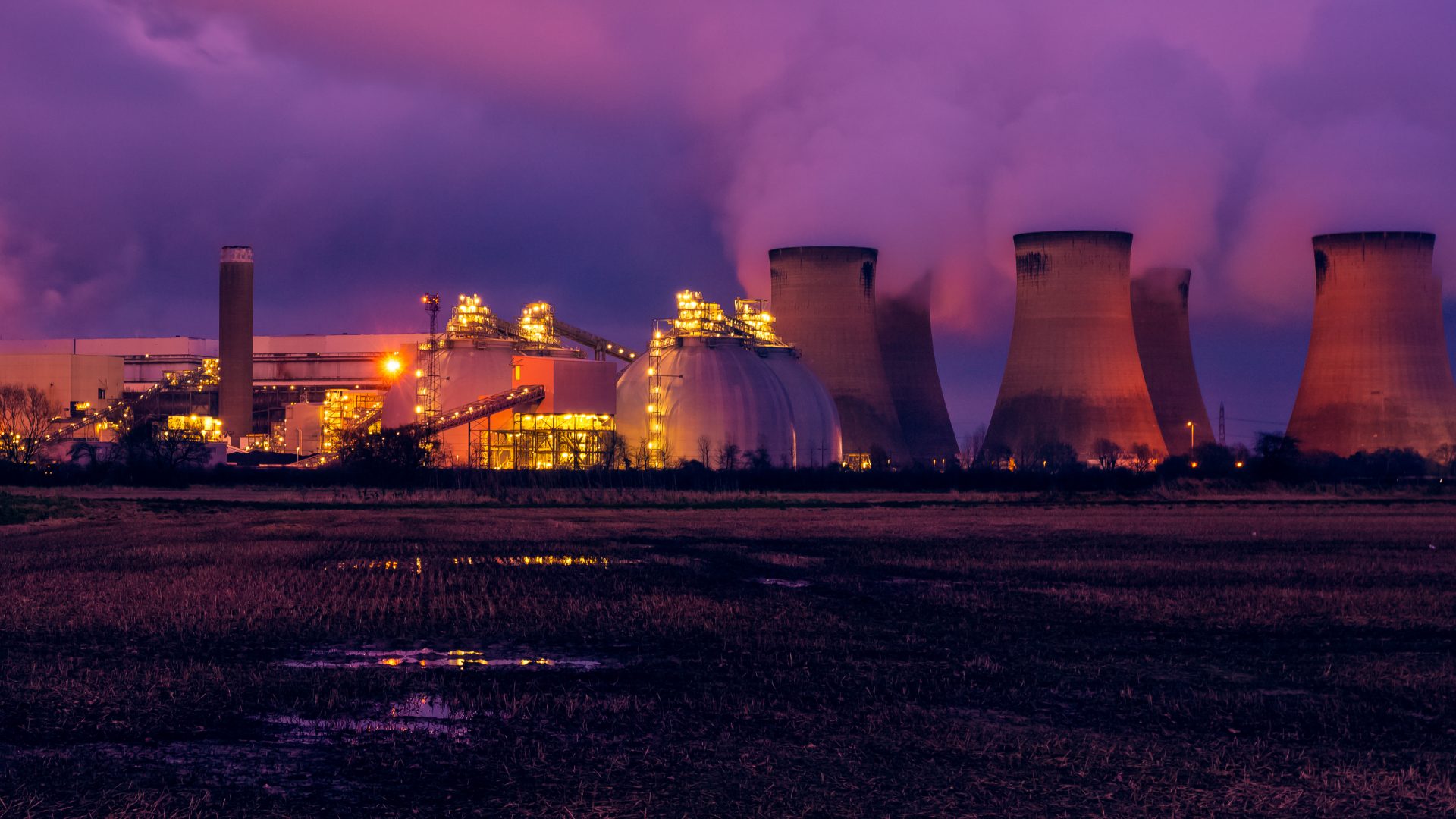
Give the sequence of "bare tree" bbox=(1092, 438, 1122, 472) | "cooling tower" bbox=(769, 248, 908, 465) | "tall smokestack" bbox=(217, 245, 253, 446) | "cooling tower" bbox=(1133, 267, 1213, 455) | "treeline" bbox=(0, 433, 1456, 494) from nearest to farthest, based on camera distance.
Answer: "treeline" bbox=(0, 433, 1456, 494) < "bare tree" bbox=(1092, 438, 1122, 472) < "cooling tower" bbox=(769, 248, 908, 465) < "cooling tower" bbox=(1133, 267, 1213, 455) < "tall smokestack" bbox=(217, 245, 253, 446)

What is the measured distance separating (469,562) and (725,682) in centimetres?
1010

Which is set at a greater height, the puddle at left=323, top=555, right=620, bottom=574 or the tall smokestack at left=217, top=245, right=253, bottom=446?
the tall smokestack at left=217, top=245, right=253, bottom=446

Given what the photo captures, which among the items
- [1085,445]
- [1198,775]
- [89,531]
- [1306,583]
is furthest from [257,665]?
[1085,445]

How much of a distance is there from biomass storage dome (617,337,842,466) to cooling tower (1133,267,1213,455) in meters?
14.9

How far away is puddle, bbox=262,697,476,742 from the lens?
848 cm

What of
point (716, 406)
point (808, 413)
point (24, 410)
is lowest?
point (808, 413)

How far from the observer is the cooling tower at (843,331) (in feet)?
192

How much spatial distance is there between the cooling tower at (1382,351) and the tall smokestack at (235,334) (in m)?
47.8

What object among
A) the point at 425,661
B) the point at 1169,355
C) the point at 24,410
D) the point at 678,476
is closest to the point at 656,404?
the point at 678,476

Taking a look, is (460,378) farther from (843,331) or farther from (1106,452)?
(1106,452)

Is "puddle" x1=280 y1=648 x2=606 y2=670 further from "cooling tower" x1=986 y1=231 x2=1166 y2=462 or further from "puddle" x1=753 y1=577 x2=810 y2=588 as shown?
"cooling tower" x1=986 y1=231 x2=1166 y2=462

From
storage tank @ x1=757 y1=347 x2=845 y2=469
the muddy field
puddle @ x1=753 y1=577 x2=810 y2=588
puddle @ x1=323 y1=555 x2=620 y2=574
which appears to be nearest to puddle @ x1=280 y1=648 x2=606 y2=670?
the muddy field

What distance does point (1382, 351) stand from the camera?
53.6 meters

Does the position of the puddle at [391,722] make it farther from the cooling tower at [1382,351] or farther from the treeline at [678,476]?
the cooling tower at [1382,351]
